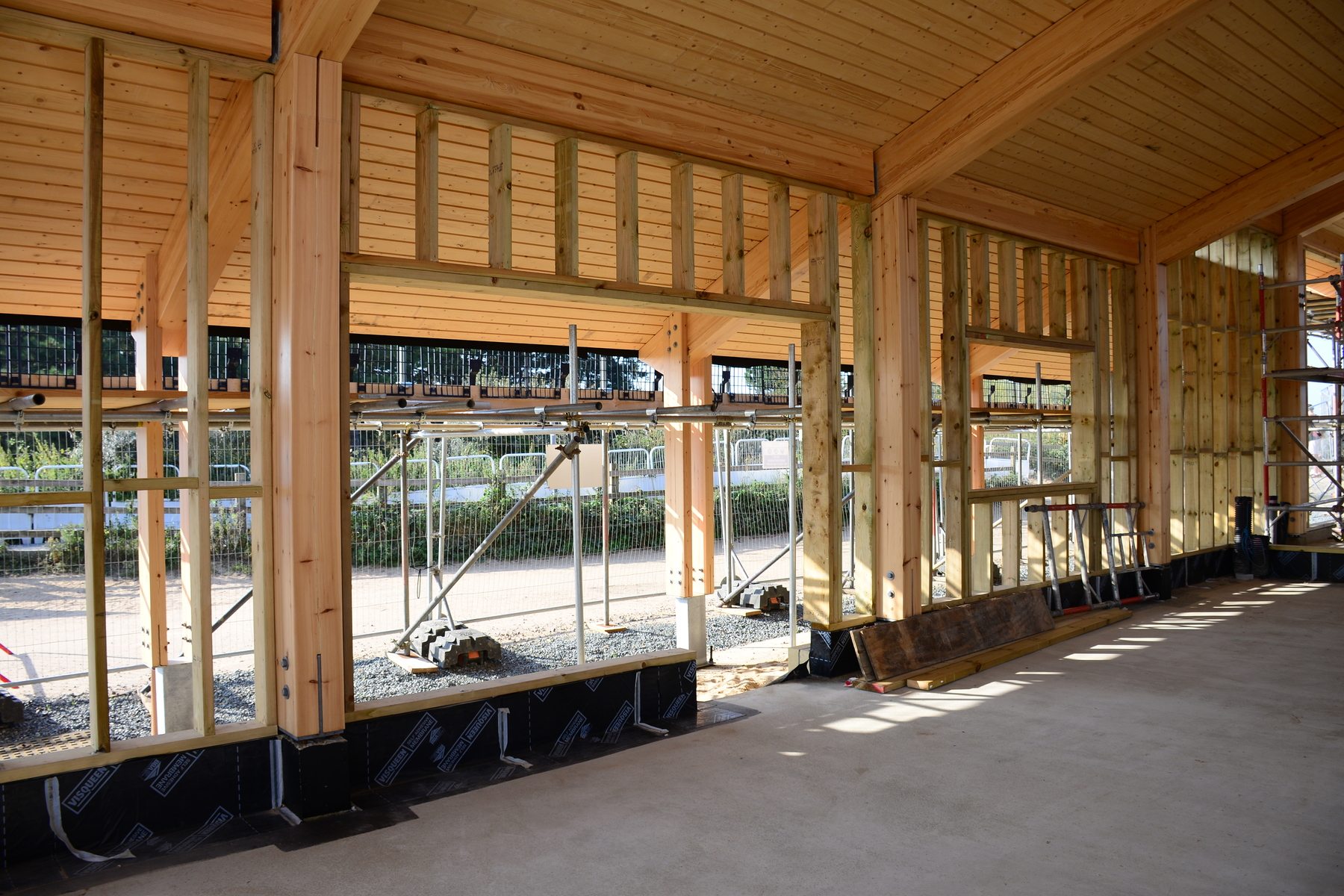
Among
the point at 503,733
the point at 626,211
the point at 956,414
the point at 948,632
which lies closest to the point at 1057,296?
the point at 956,414

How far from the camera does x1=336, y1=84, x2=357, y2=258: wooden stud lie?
4367 mm

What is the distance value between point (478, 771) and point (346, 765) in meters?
0.76

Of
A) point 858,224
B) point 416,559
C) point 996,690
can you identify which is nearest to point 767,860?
point 996,690

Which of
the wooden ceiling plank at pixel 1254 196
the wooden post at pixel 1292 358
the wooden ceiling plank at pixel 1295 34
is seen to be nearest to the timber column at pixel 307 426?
the wooden ceiling plank at pixel 1295 34

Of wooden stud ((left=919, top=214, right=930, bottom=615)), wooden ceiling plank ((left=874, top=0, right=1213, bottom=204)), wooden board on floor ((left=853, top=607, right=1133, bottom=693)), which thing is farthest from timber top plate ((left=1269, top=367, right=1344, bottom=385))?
wooden ceiling plank ((left=874, top=0, right=1213, bottom=204))

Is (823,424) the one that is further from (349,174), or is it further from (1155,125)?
(1155,125)

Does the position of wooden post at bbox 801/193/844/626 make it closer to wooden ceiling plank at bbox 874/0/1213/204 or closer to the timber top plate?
wooden ceiling plank at bbox 874/0/1213/204

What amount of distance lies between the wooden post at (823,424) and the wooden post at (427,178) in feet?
9.78

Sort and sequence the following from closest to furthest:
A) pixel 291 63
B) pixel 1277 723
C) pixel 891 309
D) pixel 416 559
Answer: pixel 291 63 → pixel 1277 723 → pixel 891 309 → pixel 416 559

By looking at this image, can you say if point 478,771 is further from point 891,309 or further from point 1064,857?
point 891,309

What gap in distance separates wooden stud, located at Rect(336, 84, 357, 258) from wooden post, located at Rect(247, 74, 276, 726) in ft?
1.12

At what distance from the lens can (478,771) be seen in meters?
4.65

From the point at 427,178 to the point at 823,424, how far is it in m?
3.36

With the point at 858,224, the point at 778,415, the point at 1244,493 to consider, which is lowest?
the point at 1244,493
